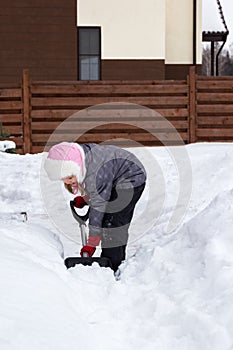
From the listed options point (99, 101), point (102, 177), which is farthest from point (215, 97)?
point (102, 177)

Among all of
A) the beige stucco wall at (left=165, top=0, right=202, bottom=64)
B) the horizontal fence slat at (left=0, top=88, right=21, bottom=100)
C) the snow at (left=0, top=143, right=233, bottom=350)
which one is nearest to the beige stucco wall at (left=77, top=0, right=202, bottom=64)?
the beige stucco wall at (left=165, top=0, right=202, bottom=64)

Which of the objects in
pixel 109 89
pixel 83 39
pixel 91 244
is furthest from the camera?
pixel 83 39

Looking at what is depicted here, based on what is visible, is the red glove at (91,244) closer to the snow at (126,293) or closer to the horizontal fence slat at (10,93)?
the snow at (126,293)

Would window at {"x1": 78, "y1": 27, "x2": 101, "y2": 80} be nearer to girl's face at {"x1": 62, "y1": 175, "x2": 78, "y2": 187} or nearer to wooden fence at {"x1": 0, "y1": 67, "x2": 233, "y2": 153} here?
wooden fence at {"x1": 0, "y1": 67, "x2": 233, "y2": 153}

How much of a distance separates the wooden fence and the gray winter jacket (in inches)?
275

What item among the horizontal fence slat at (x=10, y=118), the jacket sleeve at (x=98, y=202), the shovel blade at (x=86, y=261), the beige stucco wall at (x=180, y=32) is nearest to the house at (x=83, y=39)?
the beige stucco wall at (x=180, y=32)

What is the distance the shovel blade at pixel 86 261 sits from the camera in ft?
12.5

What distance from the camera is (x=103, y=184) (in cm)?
408

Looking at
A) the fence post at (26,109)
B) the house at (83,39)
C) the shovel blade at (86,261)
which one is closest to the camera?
the shovel blade at (86,261)

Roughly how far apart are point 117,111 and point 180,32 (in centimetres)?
521

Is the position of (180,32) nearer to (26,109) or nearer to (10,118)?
(26,109)

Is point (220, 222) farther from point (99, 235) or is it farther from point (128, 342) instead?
point (128, 342)

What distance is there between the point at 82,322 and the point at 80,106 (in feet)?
29.1

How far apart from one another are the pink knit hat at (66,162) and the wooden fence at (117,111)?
289 inches
